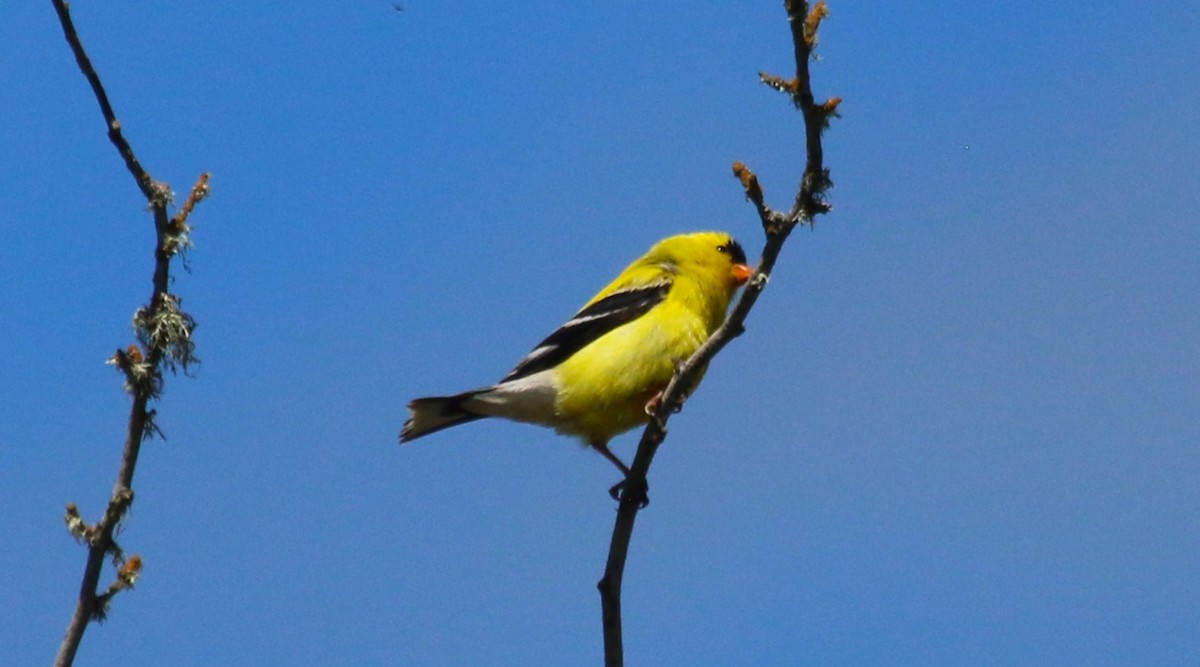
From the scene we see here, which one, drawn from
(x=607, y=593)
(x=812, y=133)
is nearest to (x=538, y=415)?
(x=607, y=593)

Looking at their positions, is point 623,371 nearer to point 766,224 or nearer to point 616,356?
point 616,356

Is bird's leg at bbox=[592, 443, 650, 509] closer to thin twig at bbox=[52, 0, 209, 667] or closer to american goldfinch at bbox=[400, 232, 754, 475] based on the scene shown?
american goldfinch at bbox=[400, 232, 754, 475]

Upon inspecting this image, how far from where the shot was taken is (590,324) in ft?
24.1

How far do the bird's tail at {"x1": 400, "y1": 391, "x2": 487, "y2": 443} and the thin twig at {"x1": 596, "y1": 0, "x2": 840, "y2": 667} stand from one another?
2819 millimetres

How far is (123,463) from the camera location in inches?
100

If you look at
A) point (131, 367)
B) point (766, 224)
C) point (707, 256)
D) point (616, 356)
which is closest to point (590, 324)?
point (616, 356)

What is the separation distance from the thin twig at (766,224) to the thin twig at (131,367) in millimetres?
1379

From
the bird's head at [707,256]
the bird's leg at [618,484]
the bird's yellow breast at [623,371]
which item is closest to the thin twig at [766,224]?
the bird's leg at [618,484]

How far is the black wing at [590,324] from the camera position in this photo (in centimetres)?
727

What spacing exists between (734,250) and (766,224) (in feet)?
13.6

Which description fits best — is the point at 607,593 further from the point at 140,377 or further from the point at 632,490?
the point at 140,377

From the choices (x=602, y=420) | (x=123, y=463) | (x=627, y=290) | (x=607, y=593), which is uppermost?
(x=627, y=290)

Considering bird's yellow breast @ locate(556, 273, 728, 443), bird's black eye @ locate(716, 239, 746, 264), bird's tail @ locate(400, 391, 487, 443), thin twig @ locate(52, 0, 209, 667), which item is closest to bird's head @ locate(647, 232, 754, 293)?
bird's black eye @ locate(716, 239, 746, 264)

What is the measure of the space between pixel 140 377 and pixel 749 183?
5.71ft
